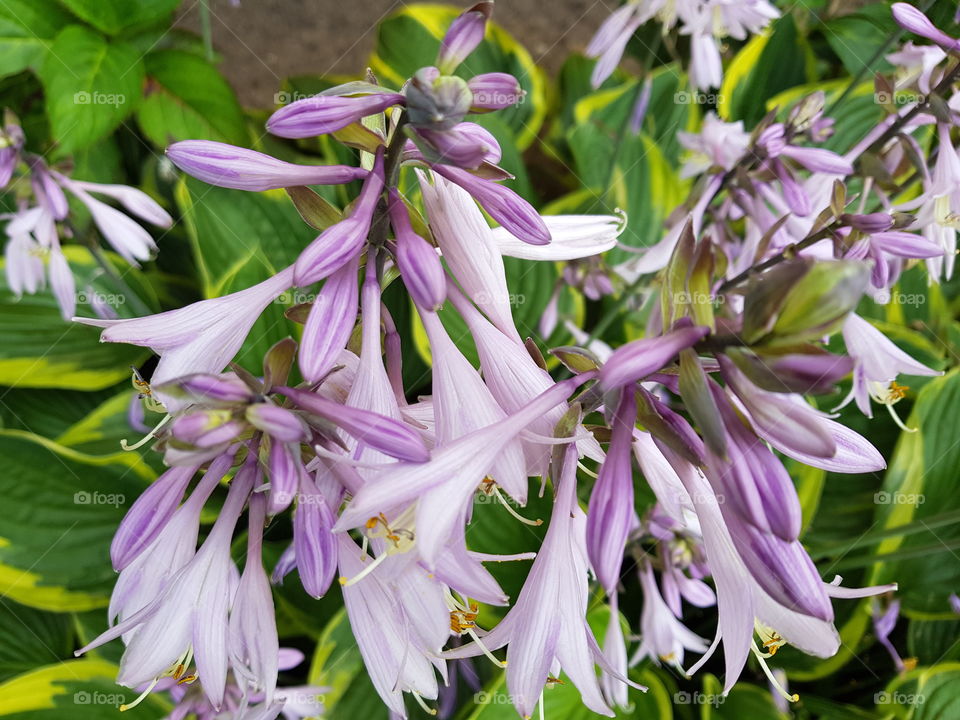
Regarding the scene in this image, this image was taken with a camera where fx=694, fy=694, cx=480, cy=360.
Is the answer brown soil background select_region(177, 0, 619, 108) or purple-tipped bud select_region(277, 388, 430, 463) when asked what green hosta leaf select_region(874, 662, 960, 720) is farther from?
brown soil background select_region(177, 0, 619, 108)

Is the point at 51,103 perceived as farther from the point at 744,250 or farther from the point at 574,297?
the point at 744,250

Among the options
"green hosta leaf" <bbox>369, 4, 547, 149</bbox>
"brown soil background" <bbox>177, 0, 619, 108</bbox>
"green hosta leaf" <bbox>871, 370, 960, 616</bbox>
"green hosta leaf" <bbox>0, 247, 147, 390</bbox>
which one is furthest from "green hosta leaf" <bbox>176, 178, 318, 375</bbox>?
"green hosta leaf" <bbox>871, 370, 960, 616</bbox>

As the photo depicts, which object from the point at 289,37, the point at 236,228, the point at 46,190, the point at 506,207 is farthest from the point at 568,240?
the point at 289,37

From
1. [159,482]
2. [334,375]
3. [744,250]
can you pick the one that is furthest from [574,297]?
[159,482]

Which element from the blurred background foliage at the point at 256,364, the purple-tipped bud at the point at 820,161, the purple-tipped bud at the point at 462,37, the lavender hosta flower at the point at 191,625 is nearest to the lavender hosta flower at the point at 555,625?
the lavender hosta flower at the point at 191,625

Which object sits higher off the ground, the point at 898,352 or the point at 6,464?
the point at 6,464
